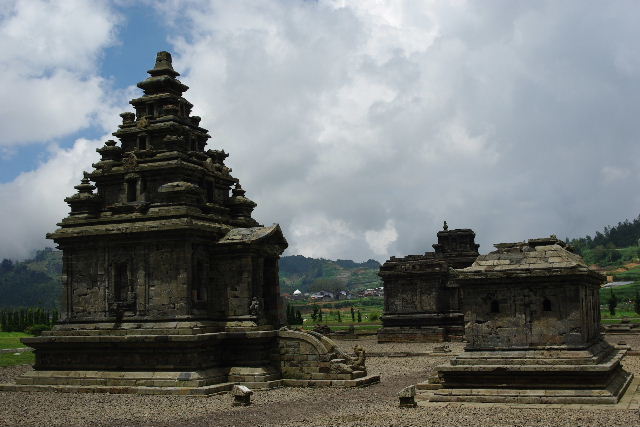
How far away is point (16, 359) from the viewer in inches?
1532

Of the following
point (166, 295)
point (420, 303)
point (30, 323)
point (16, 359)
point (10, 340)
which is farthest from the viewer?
point (30, 323)

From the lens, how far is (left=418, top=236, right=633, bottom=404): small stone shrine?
19828 mm

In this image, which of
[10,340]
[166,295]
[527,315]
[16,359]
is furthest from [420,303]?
[527,315]

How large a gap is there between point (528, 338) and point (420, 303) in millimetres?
32296

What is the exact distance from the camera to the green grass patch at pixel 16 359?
37.7m

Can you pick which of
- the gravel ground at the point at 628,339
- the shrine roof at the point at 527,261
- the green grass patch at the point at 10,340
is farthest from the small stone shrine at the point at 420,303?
the shrine roof at the point at 527,261

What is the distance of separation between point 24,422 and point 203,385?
22.5 feet

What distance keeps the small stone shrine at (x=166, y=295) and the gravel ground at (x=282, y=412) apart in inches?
45.6

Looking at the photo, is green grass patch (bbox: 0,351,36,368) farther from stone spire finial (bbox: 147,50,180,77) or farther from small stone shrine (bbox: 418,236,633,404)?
small stone shrine (bbox: 418,236,633,404)

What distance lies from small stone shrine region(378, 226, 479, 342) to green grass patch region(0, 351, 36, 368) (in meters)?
23.9

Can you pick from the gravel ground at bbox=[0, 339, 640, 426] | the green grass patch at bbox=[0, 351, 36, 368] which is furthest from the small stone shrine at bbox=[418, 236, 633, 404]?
the green grass patch at bbox=[0, 351, 36, 368]

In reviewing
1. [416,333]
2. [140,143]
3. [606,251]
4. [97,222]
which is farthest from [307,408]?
[606,251]

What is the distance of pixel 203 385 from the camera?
84.2ft

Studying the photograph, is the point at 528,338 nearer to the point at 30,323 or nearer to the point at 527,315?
the point at 527,315
